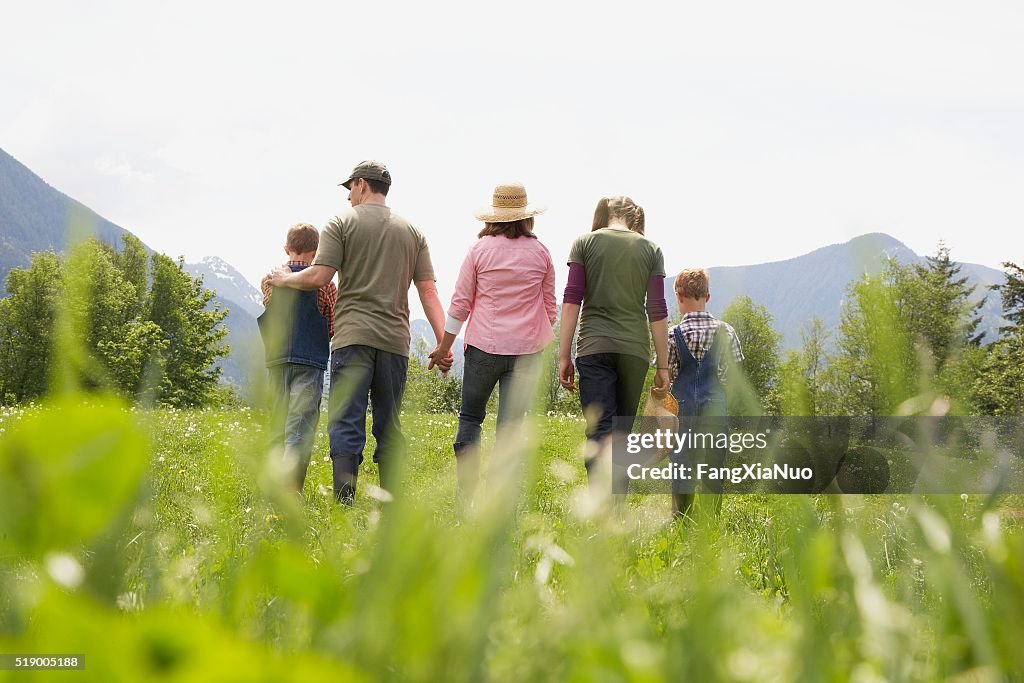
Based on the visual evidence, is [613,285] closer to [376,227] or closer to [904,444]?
[376,227]

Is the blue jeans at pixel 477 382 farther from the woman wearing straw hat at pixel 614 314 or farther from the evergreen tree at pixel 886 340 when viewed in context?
the evergreen tree at pixel 886 340

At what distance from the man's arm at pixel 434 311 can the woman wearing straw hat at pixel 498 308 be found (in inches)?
7.7

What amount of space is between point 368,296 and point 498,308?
3.43 feet

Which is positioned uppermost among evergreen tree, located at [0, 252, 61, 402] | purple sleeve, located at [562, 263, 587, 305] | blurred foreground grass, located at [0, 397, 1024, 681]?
evergreen tree, located at [0, 252, 61, 402]

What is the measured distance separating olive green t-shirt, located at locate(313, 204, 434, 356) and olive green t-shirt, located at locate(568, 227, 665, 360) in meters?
1.41

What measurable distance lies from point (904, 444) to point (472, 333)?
18.8 ft

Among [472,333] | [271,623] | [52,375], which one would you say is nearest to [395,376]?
[472,333]

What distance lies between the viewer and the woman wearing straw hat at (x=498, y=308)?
6.31m

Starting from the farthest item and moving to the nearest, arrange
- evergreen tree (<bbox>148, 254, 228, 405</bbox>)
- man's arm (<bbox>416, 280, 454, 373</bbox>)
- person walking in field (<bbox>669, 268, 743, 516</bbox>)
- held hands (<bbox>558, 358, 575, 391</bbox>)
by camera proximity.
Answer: evergreen tree (<bbox>148, 254, 228, 405</bbox>) → held hands (<bbox>558, 358, 575, 391</bbox>) → man's arm (<bbox>416, 280, 454, 373</bbox>) → person walking in field (<bbox>669, 268, 743, 516</bbox>)

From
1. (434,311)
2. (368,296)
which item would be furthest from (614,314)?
(368,296)

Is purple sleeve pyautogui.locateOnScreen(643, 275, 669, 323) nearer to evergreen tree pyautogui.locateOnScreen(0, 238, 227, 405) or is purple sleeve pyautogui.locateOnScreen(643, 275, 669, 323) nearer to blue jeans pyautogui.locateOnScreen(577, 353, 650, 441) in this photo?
blue jeans pyautogui.locateOnScreen(577, 353, 650, 441)

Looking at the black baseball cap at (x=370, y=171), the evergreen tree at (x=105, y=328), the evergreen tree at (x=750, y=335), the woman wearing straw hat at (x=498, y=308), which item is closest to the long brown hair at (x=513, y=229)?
the woman wearing straw hat at (x=498, y=308)

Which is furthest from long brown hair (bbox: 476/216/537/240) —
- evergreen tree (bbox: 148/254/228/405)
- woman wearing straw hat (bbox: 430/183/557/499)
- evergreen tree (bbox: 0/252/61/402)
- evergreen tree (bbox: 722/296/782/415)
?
evergreen tree (bbox: 148/254/228/405)

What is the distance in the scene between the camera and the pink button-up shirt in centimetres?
631
